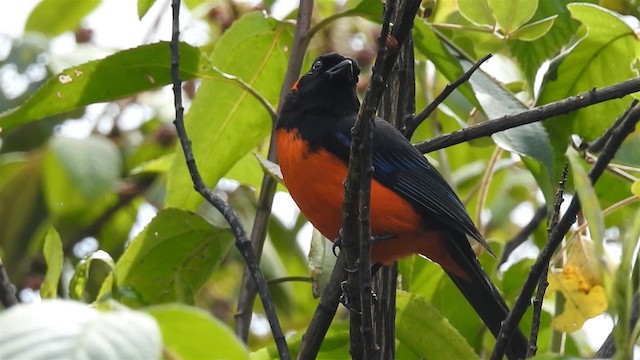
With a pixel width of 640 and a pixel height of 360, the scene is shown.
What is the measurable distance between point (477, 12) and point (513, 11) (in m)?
0.15

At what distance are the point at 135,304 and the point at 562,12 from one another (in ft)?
5.63

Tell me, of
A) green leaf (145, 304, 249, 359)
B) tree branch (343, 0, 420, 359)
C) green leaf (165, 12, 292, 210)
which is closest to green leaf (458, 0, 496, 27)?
green leaf (165, 12, 292, 210)

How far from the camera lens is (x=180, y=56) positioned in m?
3.76

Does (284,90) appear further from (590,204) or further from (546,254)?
(590,204)

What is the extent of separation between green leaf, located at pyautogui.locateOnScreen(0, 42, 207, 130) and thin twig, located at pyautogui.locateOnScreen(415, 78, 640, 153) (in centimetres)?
106

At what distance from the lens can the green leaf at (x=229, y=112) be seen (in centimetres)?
411

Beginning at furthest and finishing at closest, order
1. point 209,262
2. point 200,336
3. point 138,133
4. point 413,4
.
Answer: point 138,133
point 209,262
point 413,4
point 200,336

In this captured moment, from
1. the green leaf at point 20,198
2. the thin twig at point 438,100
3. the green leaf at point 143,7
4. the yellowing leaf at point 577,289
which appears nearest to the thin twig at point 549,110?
the thin twig at point 438,100

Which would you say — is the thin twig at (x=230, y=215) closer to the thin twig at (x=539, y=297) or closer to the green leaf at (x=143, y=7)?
the green leaf at (x=143, y=7)

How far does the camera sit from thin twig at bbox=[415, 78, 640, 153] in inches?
111

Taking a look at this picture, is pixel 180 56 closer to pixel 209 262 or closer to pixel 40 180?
pixel 209 262

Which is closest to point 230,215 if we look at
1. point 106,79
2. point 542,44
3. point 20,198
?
point 106,79

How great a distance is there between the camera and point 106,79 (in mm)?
3742

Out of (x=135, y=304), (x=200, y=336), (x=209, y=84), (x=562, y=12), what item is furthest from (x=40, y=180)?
(x=200, y=336)
